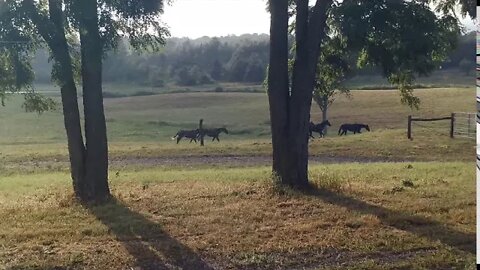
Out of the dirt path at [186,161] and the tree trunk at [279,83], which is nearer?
the tree trunk at [279,83]

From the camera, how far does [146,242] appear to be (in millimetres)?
9555

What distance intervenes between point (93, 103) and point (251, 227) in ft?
16.3

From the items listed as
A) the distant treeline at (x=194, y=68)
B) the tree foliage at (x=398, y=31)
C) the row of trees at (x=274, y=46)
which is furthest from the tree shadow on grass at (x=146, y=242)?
the distant treeline at (x=194, y=68)

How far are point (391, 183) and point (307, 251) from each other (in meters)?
7.46

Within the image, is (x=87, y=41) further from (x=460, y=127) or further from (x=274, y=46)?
(x=460, y=127)

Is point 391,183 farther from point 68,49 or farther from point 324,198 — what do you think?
point 68,49

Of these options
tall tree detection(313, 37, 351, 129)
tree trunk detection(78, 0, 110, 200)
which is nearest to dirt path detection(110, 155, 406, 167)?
tall tree detection(313, 37, 351, 129)

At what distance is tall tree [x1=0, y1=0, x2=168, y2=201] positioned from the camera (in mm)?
12438

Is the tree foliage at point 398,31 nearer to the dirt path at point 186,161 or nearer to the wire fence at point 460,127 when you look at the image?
the dirt path at point 186,161

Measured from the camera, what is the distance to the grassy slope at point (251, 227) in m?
8.43

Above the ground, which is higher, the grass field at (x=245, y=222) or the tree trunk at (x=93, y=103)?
the tree trunk at (x=93, y=103)

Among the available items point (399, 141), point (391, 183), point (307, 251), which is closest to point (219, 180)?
point (391, 183)

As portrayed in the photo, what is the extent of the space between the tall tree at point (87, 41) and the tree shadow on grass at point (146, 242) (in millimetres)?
1677

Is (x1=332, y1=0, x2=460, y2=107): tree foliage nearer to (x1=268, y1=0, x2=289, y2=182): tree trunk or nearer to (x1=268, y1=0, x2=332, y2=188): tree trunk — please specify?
(x1=268, y1=0, x2=332, y2=188): tree trunk
